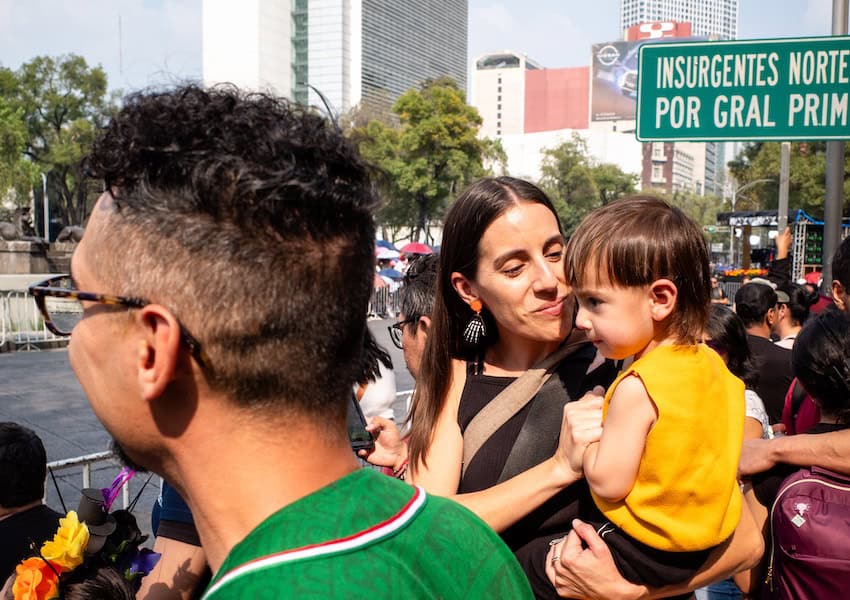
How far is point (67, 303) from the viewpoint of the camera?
1.30m

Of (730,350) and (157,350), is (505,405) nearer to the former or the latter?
(157,350)

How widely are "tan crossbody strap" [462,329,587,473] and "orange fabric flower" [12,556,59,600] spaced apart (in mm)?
993

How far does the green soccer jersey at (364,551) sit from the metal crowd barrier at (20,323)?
1437cm

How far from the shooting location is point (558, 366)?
89.1 inches

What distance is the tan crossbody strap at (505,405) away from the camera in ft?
7.10

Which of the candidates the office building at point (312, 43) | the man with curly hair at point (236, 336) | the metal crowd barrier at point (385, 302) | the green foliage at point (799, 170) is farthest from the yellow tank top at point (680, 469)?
the office building at point (312, 43)

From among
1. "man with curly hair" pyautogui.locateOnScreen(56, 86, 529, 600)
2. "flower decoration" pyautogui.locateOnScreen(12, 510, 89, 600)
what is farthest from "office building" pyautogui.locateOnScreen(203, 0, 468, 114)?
"man with curly hair" pyautogui.locateOnScreen(56, 86, 529, 600)

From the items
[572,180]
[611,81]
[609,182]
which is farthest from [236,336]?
[611,81]

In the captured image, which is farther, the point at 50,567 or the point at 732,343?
the point at 732,343

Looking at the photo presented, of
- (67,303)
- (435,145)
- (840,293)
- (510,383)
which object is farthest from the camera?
(435,145)

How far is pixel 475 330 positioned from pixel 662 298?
0.64 m

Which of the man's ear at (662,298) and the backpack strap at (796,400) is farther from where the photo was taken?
the backpack strap at (796,400)

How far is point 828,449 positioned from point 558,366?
3.14ft

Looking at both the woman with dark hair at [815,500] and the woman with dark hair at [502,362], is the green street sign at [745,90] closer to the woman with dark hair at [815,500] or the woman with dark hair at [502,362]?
the woman with dark hair at [815,500]
